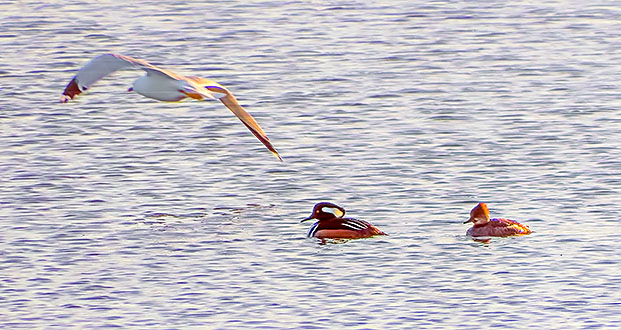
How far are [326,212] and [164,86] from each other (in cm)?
190

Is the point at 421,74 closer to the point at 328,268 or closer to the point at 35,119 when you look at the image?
the point at 35,119

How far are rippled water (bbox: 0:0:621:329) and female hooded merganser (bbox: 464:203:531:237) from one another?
130 mm

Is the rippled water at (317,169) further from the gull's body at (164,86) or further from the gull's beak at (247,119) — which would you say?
A: the gull's body at (164,86)

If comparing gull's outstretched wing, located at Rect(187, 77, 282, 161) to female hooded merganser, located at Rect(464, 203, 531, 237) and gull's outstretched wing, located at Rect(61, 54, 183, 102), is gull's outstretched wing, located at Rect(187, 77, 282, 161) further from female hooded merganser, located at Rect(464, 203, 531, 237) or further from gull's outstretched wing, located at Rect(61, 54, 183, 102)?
female hooded merganser, located at Rect(464, 203, 531, 237)

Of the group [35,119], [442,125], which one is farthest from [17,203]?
[442,125]

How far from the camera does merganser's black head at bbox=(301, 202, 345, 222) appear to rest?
45.2 feet

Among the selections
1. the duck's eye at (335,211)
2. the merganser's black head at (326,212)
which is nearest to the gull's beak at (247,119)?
the merganser's black head at (326,212)

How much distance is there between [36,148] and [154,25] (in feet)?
25.7

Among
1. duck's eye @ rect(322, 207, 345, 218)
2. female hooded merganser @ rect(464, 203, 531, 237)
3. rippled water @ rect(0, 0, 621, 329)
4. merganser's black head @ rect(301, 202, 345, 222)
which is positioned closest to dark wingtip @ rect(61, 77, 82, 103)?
rippled water @ rect(0, 0, 621, 329)

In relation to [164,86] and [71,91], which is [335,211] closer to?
[164,86]

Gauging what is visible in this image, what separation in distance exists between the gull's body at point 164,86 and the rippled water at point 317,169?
125cm

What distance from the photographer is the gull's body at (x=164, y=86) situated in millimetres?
12414

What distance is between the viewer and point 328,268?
41.9 feet

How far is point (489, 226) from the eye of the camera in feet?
44.1
